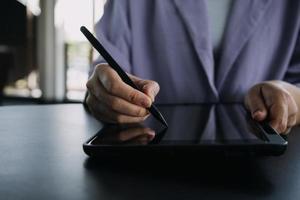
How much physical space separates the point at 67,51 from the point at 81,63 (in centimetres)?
17

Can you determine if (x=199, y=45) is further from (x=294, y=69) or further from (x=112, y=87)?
(x=112, y=87)

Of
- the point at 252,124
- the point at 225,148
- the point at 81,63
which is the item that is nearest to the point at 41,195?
the point at 225,148

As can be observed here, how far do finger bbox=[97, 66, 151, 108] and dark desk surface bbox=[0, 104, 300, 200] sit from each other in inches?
3.0

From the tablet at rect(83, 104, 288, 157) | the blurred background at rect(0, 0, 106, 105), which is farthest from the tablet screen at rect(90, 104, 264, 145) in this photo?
the blurred background at rect(0, 0, 106, 105)

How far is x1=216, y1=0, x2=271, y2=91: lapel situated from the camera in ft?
2.15

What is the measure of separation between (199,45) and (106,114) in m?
0.26

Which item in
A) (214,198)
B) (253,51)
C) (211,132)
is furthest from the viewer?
(253,51)

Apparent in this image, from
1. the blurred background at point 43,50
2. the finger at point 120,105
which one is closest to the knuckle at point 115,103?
the finger at point 120,105

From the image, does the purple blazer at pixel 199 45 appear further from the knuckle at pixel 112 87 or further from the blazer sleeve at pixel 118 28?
the knuckle at pixel 112 87

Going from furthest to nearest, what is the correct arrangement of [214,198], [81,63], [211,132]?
[81,63] < [211,132] < [214,198]

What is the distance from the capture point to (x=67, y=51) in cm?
329

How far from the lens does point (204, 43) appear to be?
25.8 inches

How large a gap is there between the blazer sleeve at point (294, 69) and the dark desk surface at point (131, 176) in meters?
0.35

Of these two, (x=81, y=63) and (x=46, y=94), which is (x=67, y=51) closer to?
(x=81, y=63)
